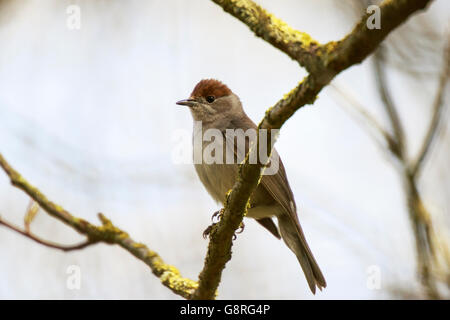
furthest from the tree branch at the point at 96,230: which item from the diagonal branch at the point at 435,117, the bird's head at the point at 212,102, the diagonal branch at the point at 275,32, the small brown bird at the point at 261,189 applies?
the diagonal branch at the point at 435,117

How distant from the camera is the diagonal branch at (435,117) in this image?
4957 mm

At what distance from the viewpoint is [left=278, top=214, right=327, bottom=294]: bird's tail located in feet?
16.6

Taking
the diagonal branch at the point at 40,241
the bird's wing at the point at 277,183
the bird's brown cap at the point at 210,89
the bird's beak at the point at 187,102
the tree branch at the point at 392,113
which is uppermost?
the bird's brown cap at the point at 210,89

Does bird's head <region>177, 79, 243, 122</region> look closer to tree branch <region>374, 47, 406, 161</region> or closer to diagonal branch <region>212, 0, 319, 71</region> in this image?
tree branch <region>374, 47, 406, 161</region>

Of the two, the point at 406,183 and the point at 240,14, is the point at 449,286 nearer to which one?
the point at 406,183

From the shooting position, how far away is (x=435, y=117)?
5.01 m

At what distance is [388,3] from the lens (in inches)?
79.4

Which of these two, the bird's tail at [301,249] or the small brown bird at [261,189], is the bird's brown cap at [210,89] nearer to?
the small brown bird at [261,189]

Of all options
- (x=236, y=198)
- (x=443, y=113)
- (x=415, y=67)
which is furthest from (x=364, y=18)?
(x=415, y=67)

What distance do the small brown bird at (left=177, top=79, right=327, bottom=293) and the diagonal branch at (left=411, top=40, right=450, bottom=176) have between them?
1348mm

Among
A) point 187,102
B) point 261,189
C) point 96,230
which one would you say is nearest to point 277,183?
point 261,189

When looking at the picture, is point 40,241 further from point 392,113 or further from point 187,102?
point 392,113

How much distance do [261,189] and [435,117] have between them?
1.86m

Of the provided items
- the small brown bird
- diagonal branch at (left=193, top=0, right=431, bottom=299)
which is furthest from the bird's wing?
diagonal branch at (left=193, top=0, right=431, bottom=299)
